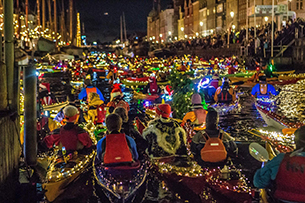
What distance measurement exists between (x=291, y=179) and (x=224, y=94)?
40.4ft

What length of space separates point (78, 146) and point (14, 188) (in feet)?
4.16

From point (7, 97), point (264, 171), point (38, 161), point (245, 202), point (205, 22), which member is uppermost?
point (205, 22)

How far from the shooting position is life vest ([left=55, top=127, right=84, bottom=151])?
6.89 m

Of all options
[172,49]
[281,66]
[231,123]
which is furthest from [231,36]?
[231,123]

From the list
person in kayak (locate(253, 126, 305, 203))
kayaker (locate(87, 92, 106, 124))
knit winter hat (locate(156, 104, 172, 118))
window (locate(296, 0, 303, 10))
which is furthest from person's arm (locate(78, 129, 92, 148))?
window (locate(296, 0, 303, 10))

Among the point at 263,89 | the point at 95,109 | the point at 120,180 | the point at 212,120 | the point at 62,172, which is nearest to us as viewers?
the point at 120,180

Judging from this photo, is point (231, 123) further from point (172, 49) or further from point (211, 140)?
point (172, 49)

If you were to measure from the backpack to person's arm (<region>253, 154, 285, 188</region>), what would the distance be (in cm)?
213

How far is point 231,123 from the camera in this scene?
1312 cm

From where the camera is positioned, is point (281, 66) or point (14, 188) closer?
point (14, 188)

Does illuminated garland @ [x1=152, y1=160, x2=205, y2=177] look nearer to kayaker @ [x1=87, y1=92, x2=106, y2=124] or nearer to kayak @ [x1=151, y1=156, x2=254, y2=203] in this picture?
kayak @ [x1=151, y1=156, x2=254, y2=203]

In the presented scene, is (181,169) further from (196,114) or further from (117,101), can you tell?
(117,101)

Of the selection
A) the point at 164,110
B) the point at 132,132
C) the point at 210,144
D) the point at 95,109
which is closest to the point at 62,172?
the point at 164,110

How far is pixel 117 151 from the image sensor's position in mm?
5844
